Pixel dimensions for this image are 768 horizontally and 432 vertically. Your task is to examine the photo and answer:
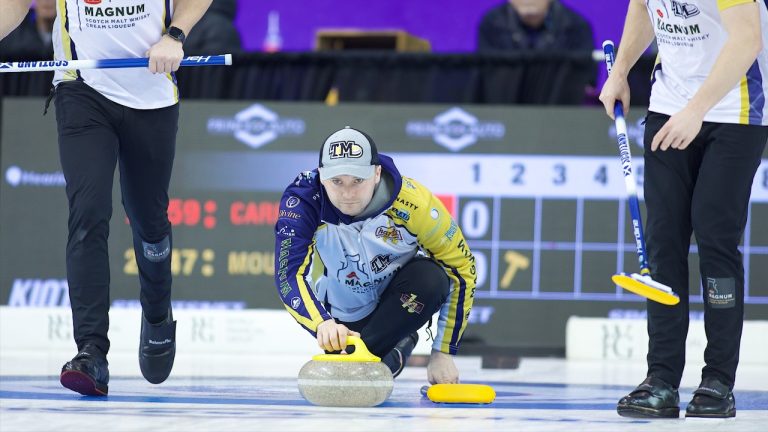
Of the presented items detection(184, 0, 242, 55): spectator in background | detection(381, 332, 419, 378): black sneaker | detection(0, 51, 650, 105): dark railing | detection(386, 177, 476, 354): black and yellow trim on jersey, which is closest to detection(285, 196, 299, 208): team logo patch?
detection(386, 177, 476, 354): black and yellow trim on jersey

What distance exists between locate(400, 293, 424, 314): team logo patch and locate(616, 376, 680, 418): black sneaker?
793 millimetres

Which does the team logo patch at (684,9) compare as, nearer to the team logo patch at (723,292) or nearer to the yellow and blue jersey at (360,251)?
the team logo patch at (723,292)

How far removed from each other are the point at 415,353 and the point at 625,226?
1352mm

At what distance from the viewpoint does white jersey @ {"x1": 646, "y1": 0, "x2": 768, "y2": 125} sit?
3488 mm

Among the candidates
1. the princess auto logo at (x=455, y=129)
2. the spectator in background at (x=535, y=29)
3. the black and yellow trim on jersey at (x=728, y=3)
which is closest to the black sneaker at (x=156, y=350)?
the black and yellow trim on jersey at (x=728, y=3)

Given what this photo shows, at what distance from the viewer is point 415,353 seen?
6.40 m

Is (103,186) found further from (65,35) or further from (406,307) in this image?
(406,307)

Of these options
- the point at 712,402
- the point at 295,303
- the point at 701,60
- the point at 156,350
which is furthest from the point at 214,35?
the point at 712,402

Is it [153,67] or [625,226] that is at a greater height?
[153,67]

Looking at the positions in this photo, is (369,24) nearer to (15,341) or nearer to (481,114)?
(481,114)

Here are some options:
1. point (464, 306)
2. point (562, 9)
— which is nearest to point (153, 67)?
point (464, 306)

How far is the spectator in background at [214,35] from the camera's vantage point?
7.37 meters

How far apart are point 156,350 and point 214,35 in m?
3.59

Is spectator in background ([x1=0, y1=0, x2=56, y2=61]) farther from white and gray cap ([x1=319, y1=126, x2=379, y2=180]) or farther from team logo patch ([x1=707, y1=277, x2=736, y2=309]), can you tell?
team logo patch ([x1=707, y1=277, x2=736, y2=309])
